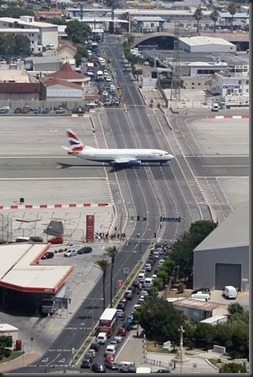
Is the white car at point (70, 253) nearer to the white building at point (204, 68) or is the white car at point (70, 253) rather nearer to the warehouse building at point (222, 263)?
the warehouse building at point (222, 263)

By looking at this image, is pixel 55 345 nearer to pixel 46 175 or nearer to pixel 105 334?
pixel 105 334

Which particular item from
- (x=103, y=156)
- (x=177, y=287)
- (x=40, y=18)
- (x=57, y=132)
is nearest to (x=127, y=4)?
(x=40, y=18)

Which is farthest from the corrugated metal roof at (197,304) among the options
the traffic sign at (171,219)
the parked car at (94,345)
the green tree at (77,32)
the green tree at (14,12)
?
the green tree at (14,12)

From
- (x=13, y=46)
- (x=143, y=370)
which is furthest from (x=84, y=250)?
(x=13, y=46)

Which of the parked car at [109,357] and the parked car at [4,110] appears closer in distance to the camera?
the parked car at [109,357]

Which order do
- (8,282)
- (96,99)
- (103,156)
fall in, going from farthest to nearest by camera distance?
1. (96,99)
2. (103,156)
3. (8,282)

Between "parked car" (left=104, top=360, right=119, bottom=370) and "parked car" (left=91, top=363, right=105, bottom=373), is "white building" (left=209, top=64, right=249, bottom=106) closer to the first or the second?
"parked car" (left=104, top=360, right=119, bottom=370)
